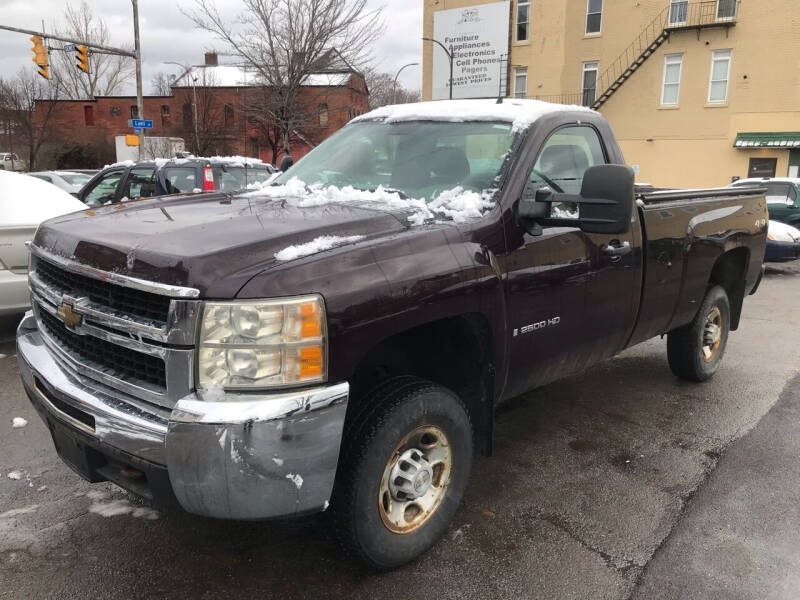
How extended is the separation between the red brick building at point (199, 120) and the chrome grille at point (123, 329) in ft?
98.8

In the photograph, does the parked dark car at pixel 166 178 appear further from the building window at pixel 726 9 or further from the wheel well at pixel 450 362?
the building window at pixel 726 9

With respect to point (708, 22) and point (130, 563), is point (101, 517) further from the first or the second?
point (708, 22)

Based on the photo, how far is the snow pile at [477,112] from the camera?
3393 mm

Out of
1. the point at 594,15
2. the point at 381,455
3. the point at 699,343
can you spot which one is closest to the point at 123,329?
the point at 381,455

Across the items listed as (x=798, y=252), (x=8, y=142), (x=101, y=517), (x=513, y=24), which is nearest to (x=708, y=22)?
(x=513, y=24)

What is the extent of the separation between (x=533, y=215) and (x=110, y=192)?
8294 millimetres

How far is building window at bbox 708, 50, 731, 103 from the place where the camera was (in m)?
26.5

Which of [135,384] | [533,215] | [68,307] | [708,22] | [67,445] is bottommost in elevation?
[67,445]

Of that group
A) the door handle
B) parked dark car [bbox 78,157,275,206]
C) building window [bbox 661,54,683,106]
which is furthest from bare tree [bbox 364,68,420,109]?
the door handle

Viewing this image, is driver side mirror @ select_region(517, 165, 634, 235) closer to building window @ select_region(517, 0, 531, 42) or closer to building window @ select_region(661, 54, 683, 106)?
building window @ select_region(661, 54, 683, 106)

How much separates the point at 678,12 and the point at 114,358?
1213 inches

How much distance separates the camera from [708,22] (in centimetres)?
2648

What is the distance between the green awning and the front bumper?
2781cm

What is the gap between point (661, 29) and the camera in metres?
27.7
